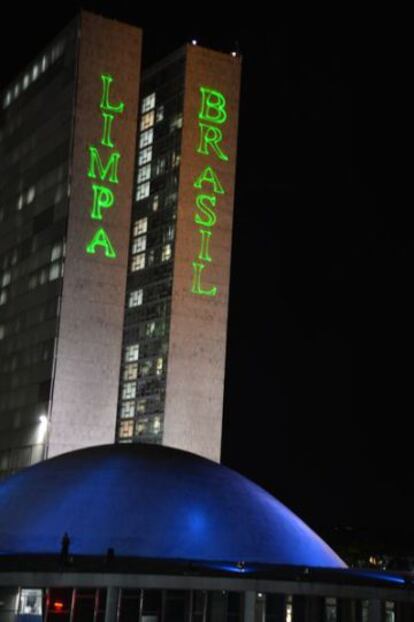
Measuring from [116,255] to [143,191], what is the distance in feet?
68.2

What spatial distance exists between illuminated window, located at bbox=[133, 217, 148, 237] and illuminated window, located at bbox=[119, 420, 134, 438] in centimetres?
2774

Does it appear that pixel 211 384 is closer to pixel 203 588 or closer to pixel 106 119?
pixel 106 119

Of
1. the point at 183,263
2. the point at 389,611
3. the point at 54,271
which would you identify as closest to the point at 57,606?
the point at 389,611

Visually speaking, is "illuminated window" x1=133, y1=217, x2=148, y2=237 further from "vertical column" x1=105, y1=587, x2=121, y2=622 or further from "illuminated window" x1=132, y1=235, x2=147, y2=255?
"vertical column" x1=105, y1=587, x2=121, y2=622

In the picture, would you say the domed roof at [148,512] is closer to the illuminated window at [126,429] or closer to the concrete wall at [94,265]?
the concrete wall at [94,265]

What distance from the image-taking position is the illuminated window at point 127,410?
15350 cm

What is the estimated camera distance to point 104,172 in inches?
5699


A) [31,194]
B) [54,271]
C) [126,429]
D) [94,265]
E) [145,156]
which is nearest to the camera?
[94,265]

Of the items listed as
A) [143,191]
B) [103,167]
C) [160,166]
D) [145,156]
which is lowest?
[103,167]

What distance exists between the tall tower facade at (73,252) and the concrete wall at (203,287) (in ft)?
27.6

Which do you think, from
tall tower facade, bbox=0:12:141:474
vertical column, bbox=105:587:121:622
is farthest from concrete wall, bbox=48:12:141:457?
vertical column, bbox=105:587:121:622

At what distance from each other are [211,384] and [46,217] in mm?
32164

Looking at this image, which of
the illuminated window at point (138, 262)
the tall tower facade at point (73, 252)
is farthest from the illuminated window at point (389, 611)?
the illuminated window at point (138, 262)

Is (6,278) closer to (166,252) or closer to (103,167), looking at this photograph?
(166,252)
